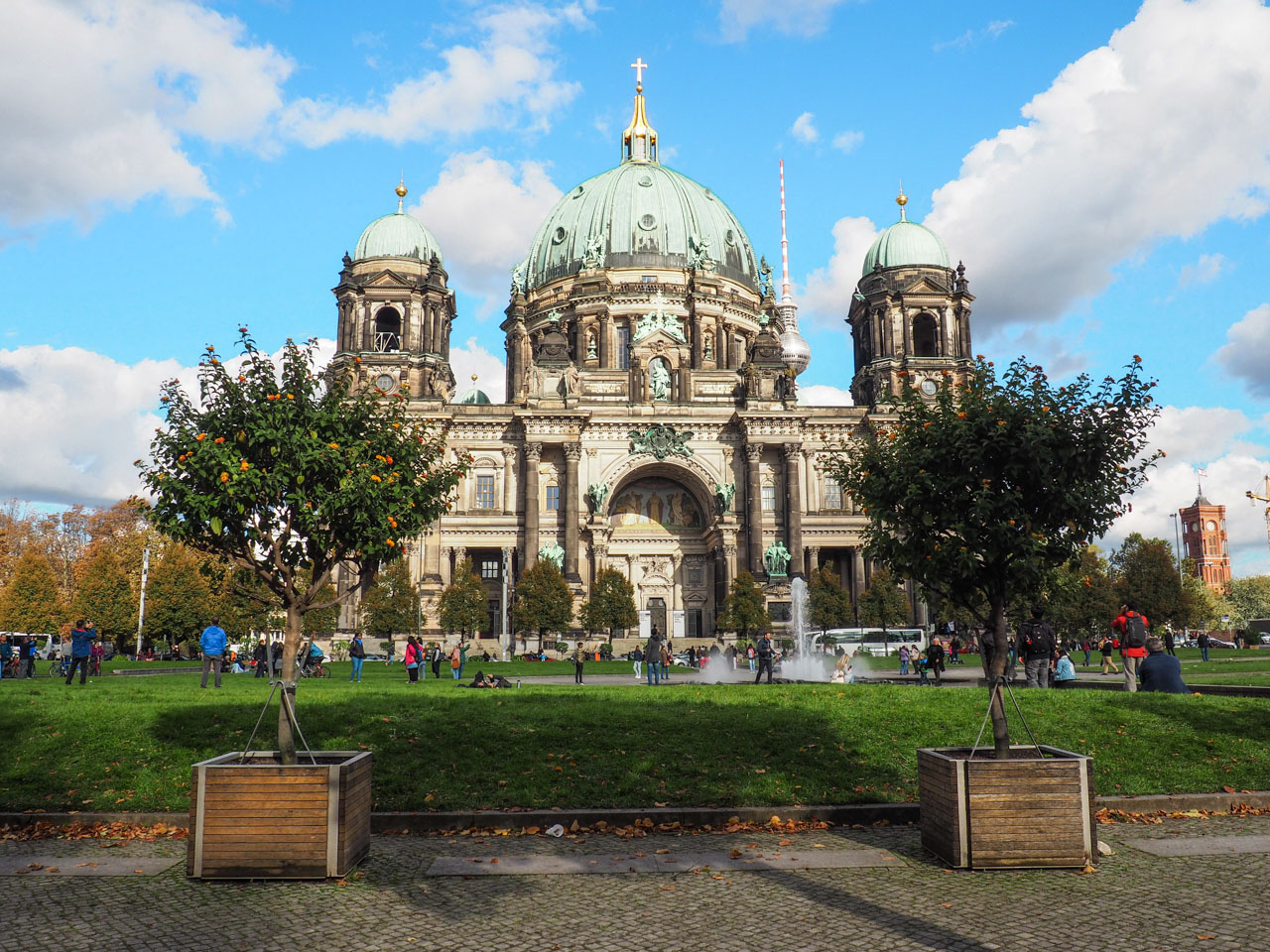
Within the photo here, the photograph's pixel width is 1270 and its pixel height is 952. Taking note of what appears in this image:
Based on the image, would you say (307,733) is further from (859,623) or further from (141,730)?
(859,623)

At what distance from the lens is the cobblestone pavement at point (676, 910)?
7.72 m

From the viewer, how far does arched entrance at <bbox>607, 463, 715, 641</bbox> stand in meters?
71.9

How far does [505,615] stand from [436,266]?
2902 cm

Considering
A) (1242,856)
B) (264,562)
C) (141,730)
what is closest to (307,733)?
(141,730)

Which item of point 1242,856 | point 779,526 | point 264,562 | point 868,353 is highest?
point 868,353

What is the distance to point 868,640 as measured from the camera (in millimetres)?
58312

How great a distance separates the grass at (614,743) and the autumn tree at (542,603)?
39.2 m

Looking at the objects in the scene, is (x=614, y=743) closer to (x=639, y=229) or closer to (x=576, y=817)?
(x=576, y=817)

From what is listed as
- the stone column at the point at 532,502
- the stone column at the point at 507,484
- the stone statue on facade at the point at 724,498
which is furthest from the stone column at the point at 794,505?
the stone column at the point at 507,484

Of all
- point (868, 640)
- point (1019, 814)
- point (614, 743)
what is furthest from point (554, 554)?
point (1019, 814)

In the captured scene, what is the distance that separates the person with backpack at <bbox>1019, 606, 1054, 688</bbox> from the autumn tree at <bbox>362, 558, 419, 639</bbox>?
39.4m

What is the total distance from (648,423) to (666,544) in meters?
9.45

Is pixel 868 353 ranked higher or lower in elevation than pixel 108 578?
higher

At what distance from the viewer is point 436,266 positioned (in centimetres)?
7406
